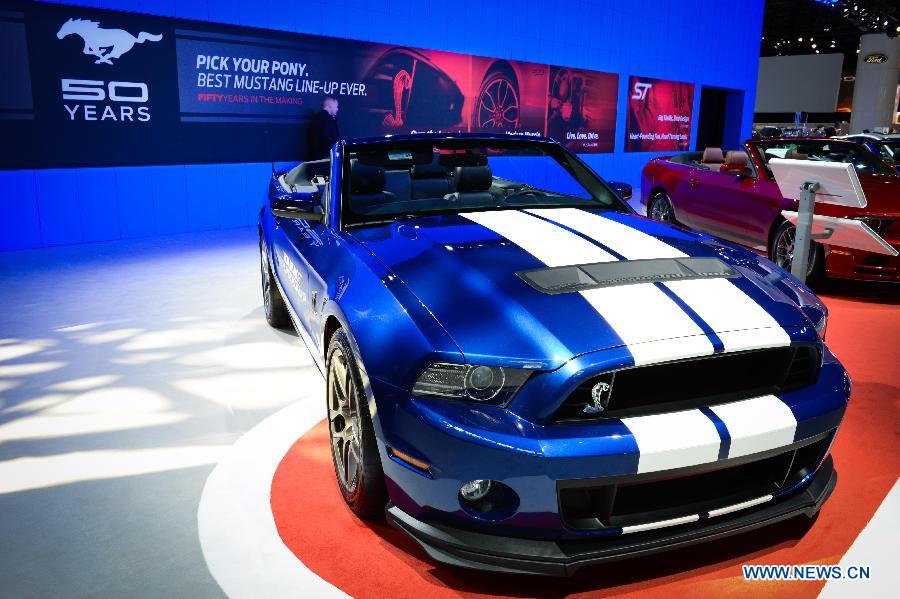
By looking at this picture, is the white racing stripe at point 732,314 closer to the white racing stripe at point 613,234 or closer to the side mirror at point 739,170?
the white racing stripe at point 613,234

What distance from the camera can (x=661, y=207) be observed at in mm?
7379

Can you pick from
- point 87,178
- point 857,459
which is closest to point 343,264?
point 857,459

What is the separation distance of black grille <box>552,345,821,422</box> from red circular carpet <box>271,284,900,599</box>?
0.52 m

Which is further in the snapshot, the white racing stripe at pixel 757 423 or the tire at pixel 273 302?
the tire at pixel 273 302

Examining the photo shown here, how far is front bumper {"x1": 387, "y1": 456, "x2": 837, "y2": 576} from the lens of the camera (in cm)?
156

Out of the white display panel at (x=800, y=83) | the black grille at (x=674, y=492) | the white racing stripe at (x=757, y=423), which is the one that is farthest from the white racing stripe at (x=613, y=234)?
the white display panel at (x=800, y=83)

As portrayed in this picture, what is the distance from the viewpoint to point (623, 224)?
102 inches

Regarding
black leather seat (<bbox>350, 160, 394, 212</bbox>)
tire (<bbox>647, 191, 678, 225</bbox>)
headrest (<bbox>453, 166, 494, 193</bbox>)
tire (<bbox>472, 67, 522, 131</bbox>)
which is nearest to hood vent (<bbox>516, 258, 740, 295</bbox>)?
black leather seat (<bbox>350, 160, 394, 212</bbox>)

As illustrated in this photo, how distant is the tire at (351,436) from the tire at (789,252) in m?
3.97

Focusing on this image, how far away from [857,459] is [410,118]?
8.44m

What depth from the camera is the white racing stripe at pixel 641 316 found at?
1.61m

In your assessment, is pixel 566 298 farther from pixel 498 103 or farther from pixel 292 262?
pixel 498 103

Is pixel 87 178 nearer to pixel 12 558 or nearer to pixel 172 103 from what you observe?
pixel 172 103

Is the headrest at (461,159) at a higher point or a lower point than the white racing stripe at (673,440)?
higher
